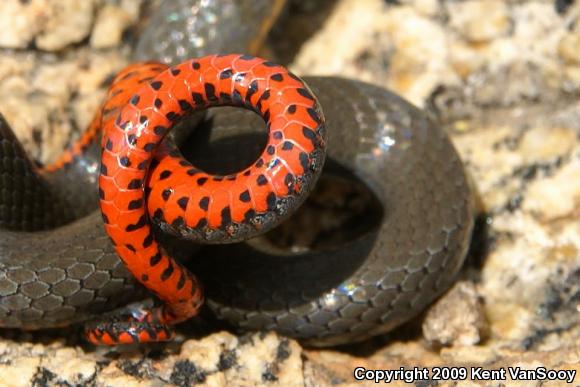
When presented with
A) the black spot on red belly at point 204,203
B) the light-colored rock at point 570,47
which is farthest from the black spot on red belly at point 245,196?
the light-colored rock at point 570,47

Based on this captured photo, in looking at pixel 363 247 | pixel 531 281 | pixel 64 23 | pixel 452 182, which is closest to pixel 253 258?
pixel 363 247

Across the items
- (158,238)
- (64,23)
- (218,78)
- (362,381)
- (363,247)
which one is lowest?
(362,381)

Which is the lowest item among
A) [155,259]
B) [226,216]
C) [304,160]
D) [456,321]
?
[456,321]

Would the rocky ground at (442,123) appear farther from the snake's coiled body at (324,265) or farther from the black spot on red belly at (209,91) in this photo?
the black spot on red belly at (209,91)

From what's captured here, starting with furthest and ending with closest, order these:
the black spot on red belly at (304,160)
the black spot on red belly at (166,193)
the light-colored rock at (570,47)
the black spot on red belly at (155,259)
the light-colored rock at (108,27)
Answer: the light-colored rock at (108,27) → the light-colored rock at (570,47) → the black spot on red belly at (155,259) → the black spot on red belly at (166,193) → the black spot on red belly at (304,160)

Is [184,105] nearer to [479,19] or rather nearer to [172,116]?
[172,116]

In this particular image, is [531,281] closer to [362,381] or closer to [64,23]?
[362,381]
